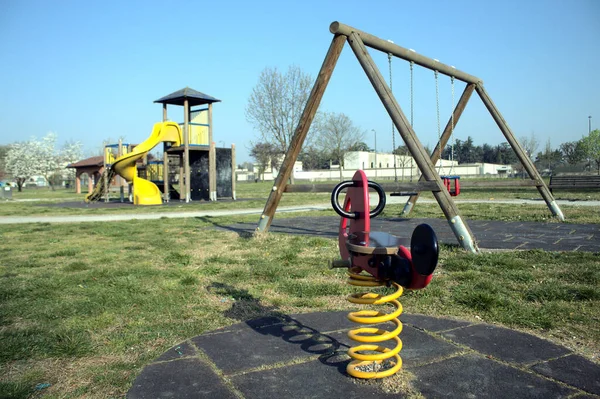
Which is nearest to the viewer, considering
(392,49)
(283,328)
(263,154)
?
(283,328)

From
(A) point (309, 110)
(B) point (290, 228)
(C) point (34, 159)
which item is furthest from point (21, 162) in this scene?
(A) point (309, 110)

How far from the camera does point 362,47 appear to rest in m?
7.48

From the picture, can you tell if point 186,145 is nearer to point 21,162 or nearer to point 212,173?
point 212,173

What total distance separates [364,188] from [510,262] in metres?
3.79

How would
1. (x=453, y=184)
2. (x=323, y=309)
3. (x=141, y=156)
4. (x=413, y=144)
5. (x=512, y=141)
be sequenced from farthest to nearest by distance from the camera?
(x=141, y=156) < (x=512, y=141) < (x=453, y=184) < (x=413, y=144) < (x=323, y=309)

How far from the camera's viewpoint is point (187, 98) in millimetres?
24266

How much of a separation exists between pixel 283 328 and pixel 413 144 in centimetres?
409

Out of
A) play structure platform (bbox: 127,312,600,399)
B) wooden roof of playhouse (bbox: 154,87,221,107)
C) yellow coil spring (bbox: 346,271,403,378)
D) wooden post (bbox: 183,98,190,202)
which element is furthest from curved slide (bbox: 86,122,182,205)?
yellow coil spring (bbox: 346,271,403,378)

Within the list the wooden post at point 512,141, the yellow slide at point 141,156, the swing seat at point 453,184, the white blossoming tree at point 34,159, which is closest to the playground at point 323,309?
the swing seat at point 453,184

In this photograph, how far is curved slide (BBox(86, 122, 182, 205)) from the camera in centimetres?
2234

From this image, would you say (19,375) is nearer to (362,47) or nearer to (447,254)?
(447,254)

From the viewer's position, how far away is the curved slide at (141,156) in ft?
73.3

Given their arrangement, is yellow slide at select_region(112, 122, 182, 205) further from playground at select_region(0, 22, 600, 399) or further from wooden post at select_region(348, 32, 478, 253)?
wooden post at select_region(348, 32, 478, 253)

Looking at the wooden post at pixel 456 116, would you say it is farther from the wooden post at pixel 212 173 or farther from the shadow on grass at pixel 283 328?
the wooden post at pixel 212 173
